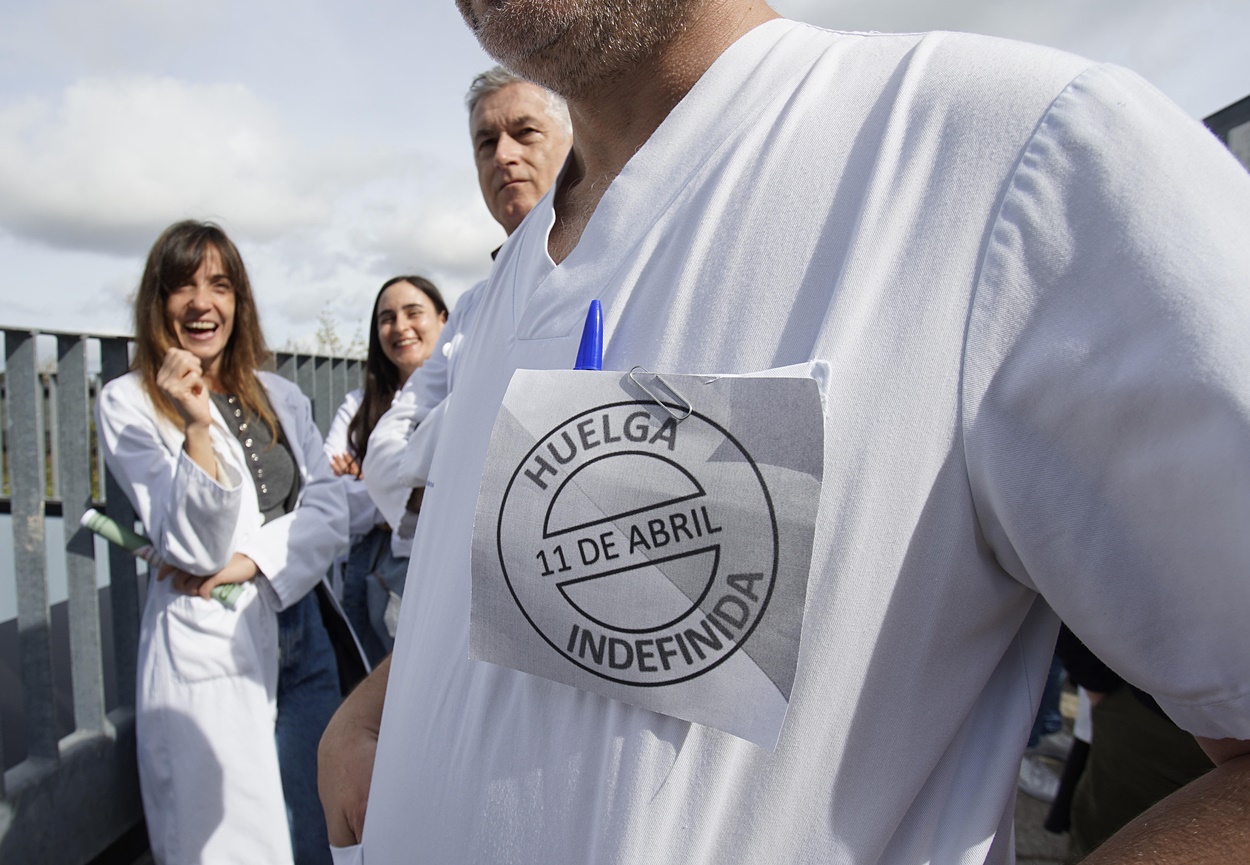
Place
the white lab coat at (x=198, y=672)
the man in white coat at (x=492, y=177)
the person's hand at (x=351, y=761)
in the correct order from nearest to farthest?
the person's hand at (x=351, y=761), the white lab coat at (x=198, y=672), the man in white coat at (x=492, y=177)

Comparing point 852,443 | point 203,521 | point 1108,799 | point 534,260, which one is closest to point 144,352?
point 203,521

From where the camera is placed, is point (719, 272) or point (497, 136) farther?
point (497, 136)

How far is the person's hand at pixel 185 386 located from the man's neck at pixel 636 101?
2.04 meters

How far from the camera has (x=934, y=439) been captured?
22.2 inches

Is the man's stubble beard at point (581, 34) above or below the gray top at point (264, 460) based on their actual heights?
above

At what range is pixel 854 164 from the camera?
652mm

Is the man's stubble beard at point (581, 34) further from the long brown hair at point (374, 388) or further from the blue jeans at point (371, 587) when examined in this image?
the long brown hair at point (374, 388)

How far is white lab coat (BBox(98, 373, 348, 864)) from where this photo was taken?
2.58 meters

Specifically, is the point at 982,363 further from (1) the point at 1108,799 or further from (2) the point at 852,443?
(1) the point at 1108,799

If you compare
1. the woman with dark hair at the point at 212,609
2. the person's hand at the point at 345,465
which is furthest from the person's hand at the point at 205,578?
the person's hand at the point at 345,465

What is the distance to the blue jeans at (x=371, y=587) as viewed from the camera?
3.35 metres

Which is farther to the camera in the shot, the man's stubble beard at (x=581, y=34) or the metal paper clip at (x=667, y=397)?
the man's stubble beard at (x=581, y=34)

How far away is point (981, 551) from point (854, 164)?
307mm

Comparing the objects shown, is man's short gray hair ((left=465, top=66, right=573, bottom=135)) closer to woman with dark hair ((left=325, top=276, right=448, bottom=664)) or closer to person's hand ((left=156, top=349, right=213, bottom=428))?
woman with dark hair ((left=325, top=276, right=448, bottom=664))
